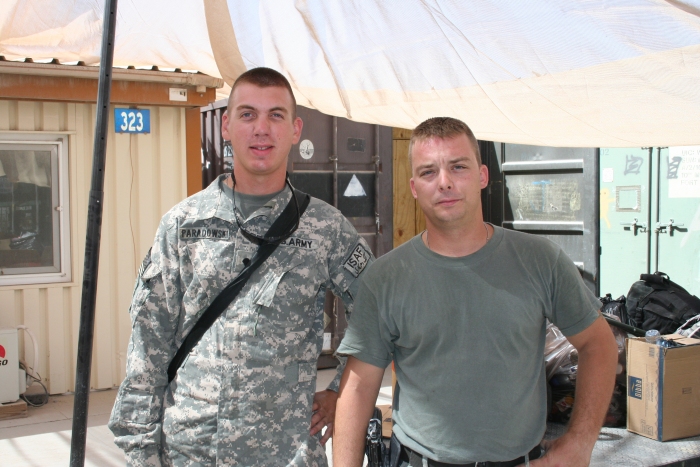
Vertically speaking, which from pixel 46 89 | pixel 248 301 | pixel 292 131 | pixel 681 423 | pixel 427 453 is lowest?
pixel 681 423

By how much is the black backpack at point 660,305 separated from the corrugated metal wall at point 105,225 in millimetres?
4281

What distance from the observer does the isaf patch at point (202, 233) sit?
230cm

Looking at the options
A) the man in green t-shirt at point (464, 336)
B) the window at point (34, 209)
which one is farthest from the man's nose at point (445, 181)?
the window at point (34, 209)

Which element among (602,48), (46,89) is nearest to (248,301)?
(602,48)

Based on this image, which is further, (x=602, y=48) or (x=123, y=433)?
(x=602, y=48)

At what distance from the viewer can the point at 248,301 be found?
7.37 feet

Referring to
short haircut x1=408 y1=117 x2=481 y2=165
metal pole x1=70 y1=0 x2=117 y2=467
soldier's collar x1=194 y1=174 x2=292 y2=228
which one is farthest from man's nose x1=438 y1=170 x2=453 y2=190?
metal pole x1=70 y1=0 x2=117 y2=467

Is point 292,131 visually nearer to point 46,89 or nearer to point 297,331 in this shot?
point 297,331

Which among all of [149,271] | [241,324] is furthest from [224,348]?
[149,271]

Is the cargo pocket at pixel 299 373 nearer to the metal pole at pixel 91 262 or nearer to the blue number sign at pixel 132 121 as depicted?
the metal pole at pixel 91 262

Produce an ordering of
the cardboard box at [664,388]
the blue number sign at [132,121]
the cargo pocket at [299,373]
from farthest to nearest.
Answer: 1. the blue number sign at [132,121]
2. the cardboard box at [664,388]
3. the cargo pocket at [299,373]

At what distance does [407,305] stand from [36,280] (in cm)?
522

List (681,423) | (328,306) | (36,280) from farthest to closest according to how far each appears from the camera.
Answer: (328,306), (36,280), (681,423)

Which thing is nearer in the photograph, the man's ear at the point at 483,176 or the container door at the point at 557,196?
the man's ear at the point at 483,176
